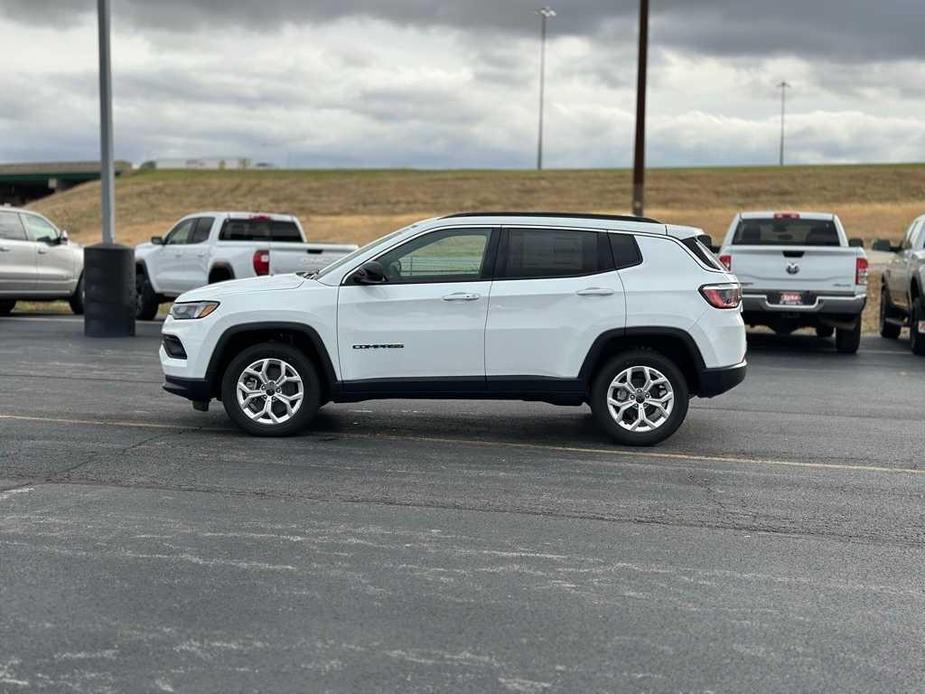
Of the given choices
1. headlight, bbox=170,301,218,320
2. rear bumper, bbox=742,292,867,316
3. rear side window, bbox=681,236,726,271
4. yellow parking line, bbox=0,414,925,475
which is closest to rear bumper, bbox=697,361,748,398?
yellow parking line, bbox=0,414,925,475

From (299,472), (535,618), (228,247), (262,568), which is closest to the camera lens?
(535,618)

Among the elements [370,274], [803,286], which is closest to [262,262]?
[803,286]

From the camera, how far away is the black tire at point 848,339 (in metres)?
16.0

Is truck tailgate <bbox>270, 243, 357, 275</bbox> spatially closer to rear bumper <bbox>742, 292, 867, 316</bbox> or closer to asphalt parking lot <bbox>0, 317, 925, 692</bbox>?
rear bumper <bbox>742, 292, 867, 316</bbox>

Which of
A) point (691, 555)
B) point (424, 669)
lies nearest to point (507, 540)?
point (691, 555)

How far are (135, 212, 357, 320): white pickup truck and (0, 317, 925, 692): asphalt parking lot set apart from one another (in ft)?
25.5

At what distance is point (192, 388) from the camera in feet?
29.4

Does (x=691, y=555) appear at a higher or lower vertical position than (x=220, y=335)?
lower

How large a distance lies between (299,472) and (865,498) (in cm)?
363

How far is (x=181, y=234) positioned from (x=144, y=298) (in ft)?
4.90

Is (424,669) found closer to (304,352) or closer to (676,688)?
(676,688)

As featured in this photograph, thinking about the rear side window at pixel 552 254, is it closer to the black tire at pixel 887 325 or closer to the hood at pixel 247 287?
the hood at pixel 247 287

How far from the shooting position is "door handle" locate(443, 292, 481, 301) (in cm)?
873

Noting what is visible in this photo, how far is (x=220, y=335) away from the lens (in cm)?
889
